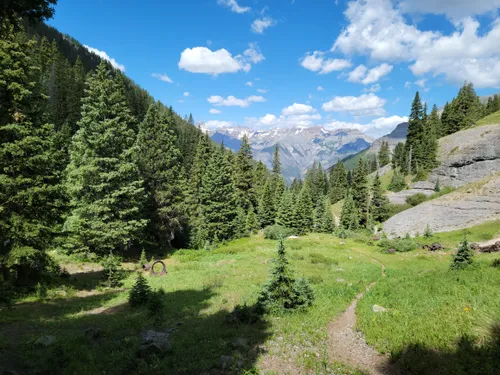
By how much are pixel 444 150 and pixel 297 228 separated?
154 feet

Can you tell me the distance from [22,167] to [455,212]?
190ft

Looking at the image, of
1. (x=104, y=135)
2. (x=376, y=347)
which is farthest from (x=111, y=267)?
(x=376, y=347)

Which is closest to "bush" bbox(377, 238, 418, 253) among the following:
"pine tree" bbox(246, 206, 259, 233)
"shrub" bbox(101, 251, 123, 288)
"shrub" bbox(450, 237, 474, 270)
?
"shrub" bbox(450, 237, 474, 270)

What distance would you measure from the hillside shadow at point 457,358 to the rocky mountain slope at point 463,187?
4454 cm

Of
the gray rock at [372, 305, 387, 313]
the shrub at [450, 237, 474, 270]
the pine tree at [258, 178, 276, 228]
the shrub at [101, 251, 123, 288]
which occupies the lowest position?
the shrub at [101, 251, 123, 288]

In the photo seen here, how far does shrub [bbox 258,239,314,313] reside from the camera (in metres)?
14.2

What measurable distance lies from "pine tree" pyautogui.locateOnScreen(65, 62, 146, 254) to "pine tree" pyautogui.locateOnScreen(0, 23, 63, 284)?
7.39m

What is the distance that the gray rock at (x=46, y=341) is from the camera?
9.77 meters

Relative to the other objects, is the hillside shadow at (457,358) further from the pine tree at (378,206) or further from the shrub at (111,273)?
the pine tree at (378,206)

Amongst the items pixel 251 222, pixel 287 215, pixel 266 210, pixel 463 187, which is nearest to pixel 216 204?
pixel 251 222

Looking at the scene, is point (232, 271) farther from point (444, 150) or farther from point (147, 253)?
point (444, 150)

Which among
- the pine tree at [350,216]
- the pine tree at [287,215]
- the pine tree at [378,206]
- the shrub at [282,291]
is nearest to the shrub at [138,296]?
the shrub at [282,291]

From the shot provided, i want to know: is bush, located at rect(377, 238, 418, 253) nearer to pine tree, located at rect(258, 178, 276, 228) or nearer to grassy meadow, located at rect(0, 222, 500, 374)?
grassy meadow, located at rect(0, 222, 500, 374)

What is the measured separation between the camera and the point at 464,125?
87.3 meters
